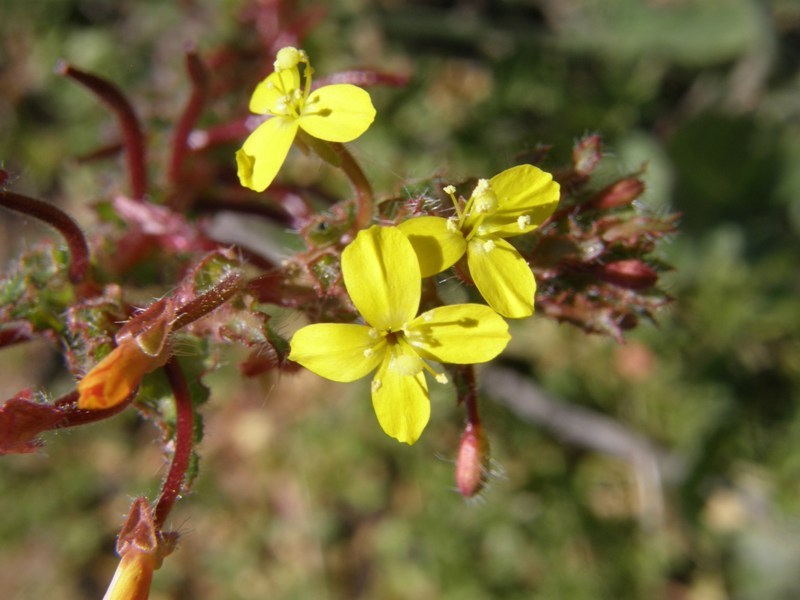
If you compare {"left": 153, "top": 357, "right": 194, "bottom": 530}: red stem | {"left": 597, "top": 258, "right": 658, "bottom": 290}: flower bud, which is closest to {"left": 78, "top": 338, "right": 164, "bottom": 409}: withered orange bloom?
{"left": 153, "top": 357, "right": 194, "bottom": 530}: red stem

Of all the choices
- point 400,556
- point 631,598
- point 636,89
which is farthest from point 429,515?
point 636,89

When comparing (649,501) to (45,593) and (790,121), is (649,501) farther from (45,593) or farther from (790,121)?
(45,593)

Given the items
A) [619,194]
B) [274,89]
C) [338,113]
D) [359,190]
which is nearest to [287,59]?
[274,89]

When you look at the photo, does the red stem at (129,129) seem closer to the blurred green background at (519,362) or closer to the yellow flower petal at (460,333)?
the blurred green background at (519,362)

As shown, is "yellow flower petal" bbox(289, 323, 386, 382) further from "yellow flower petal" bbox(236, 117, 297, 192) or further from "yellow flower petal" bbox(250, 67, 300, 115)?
"yellow flower petal" bbox(250, 67, 300, 115)

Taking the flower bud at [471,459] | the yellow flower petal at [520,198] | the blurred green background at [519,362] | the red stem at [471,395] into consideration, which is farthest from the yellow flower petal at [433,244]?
the blurred green background at [519,362]
